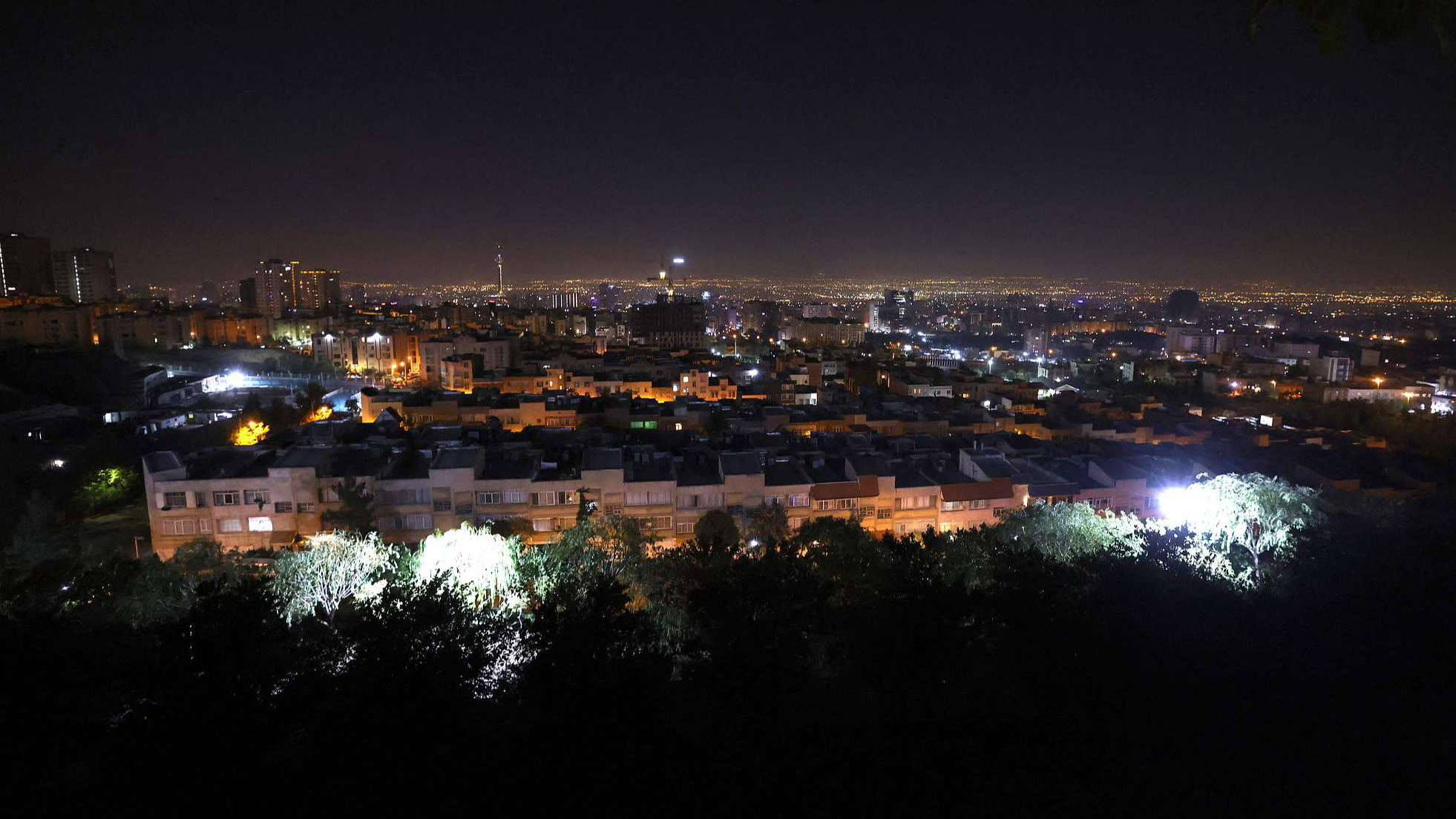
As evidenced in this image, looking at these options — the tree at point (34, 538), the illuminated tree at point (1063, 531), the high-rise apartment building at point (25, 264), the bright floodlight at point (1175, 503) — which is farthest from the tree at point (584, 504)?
the high-rise apartment building at point (25, 264)

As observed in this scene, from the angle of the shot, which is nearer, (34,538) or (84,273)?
(34,538)

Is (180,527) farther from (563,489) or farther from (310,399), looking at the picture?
(310,399)

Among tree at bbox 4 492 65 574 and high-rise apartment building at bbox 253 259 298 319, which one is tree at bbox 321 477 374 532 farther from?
high-rise apartment building at bbox 253 259 298 319

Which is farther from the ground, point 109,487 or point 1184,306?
point 1184,306

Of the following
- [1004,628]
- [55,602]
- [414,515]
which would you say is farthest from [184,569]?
[1004,628]

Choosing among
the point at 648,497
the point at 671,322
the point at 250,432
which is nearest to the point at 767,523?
the point at 648,497

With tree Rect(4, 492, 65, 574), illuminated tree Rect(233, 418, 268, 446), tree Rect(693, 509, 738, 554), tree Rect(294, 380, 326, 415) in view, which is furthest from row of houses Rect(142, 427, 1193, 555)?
tree Rect(294, 380, 326, 415)
